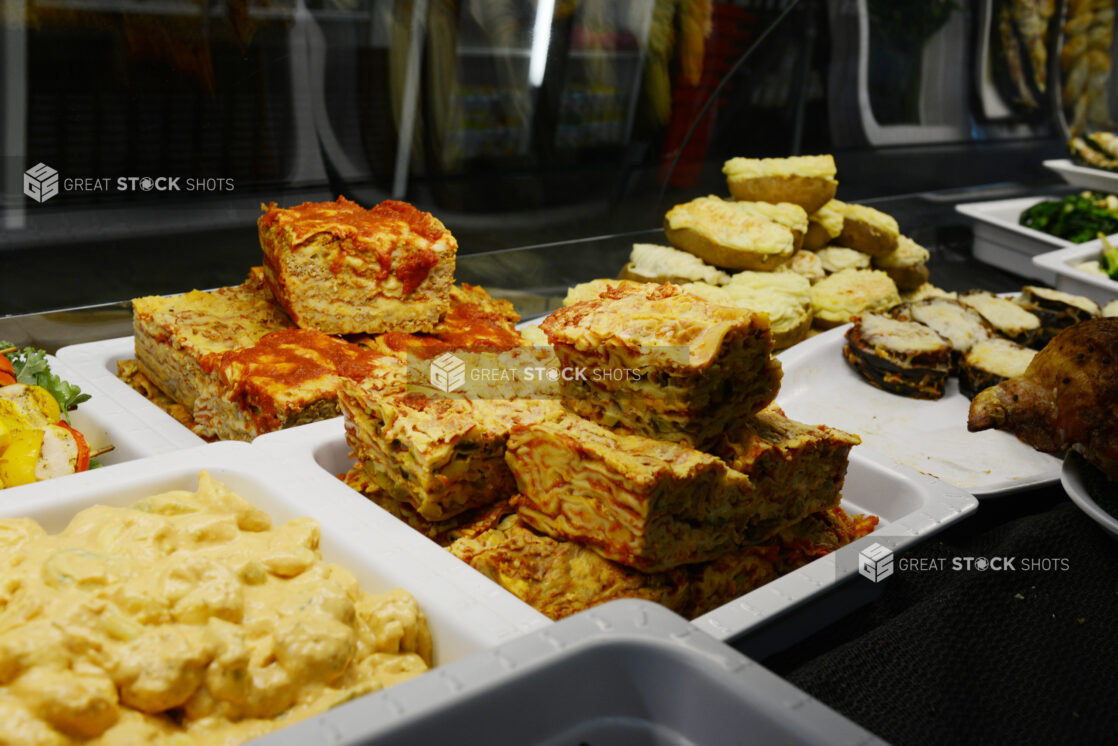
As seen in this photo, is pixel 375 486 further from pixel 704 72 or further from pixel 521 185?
pixel 704 72

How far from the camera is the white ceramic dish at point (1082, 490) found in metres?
1.78

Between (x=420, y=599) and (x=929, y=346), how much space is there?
1.95m

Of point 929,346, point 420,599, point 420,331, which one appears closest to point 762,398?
point 420,599

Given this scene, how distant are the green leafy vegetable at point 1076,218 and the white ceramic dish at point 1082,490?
2.73 meters

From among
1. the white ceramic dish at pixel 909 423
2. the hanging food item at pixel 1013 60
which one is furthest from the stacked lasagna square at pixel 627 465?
the hanging food item at pixel 1013 60

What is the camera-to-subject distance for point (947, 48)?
5039 millimetres

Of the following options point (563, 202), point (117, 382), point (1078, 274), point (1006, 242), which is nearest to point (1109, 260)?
point (1078, 274)

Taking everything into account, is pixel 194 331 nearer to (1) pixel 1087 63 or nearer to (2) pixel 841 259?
(2) pixel 841 259

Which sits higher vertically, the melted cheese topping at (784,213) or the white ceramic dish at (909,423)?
the melted cheese topping at (784,213)

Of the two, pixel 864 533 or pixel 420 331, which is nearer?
pixel 864 533

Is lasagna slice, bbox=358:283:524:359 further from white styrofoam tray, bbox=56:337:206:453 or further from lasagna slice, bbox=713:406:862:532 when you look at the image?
lasagna slice, bbox=713:406:862:532

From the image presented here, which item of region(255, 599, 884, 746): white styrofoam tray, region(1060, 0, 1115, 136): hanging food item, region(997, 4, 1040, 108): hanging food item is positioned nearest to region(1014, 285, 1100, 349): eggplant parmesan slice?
region(255, 599, 884, 746): white styrofoam tray

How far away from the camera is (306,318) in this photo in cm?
216

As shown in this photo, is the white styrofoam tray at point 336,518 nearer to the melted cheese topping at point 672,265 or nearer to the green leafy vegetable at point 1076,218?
the melted cheese topping at point 672,265
